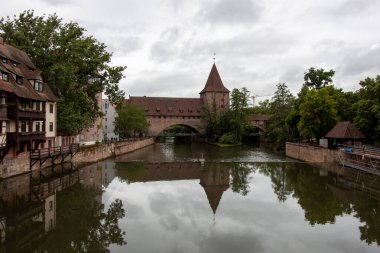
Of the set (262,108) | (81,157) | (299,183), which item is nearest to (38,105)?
(81,157)

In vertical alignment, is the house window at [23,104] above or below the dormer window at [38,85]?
below

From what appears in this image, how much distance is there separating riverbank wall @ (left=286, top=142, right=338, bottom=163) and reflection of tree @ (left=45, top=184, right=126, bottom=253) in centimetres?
2399

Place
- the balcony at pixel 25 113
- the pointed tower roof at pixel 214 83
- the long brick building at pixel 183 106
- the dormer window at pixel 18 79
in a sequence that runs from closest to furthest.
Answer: the balcony at pixel 25 113 < the dormer window at pixel 18 79 < the long brick building at pixel 183 106 < the pointed tower roof at pixel 214 83

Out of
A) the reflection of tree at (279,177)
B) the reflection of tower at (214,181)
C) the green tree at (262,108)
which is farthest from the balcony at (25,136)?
the green tree at (262,108)

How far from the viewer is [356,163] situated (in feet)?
104

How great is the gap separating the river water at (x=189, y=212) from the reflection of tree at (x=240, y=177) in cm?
8

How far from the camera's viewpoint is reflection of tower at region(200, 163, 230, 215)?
20953mm

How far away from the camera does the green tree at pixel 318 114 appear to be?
4188 cm

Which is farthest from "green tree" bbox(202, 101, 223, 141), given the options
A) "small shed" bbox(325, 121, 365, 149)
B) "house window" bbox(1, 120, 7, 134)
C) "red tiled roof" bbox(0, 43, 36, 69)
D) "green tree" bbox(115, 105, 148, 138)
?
"house window" bbox(1, 120, 7, 134)

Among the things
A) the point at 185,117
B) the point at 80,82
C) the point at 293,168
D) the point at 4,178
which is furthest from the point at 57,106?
the point at 185,117

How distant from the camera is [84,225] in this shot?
15.5m

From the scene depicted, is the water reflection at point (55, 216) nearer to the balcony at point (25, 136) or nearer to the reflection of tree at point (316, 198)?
the balcony at point (25, 136)

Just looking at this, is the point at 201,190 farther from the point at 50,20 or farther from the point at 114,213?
the point at 50,20

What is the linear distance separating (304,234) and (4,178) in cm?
1888
